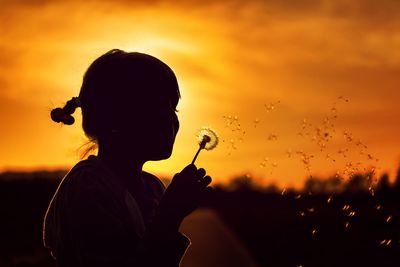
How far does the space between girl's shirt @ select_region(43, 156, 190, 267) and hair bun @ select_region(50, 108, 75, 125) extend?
0.80 ft

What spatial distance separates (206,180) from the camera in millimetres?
4195

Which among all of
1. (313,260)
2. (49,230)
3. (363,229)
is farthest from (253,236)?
(49,230)

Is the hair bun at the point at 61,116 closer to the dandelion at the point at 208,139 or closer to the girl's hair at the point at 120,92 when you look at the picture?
the girl's hair at the point at 120,92

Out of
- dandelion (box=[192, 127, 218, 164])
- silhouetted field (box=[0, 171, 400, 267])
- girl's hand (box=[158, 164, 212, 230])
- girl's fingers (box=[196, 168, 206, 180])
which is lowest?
silhouetted field (box=[0, 171, 400, 267])

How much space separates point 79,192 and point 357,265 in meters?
12.6

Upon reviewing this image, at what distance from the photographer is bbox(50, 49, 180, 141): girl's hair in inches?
169

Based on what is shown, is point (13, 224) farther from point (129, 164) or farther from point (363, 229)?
point (129, 164)

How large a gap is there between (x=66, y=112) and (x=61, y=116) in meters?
→ 0.04

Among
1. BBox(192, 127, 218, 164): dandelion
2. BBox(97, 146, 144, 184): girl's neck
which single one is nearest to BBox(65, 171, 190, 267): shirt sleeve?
BBox(97, 146, 144, 184): girl's neck

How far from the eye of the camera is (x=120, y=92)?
4.30 meters

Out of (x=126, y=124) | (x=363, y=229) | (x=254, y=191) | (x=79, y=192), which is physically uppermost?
(x=126, y=124)

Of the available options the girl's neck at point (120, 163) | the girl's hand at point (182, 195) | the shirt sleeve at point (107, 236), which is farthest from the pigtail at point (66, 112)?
the girl's hand at point (182, 195)

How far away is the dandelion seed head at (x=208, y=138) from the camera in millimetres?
4645

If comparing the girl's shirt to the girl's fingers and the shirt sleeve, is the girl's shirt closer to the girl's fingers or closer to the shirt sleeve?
the shirt sleeve
